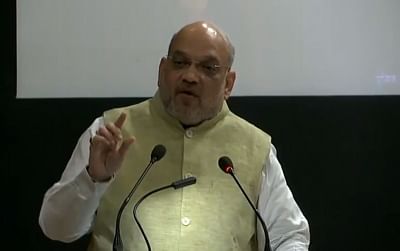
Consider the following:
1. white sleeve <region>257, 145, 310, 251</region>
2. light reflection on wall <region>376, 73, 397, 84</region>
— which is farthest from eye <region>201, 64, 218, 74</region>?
light reflection on wall <region>376, 73, 397, 84</region>

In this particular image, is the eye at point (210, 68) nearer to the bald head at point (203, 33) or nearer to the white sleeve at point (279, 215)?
the bald head at point (203, 33)

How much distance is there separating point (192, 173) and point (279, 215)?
0.27 m

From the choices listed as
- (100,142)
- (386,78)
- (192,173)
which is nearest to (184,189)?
(192,173)

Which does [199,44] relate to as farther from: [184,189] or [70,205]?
[70,205]

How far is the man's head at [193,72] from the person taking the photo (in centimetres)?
180

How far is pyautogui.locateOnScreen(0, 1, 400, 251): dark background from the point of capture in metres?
2.26

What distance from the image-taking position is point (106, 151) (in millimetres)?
1522

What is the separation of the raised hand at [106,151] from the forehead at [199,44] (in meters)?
0.35

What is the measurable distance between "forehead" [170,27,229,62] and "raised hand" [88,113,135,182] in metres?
0.35

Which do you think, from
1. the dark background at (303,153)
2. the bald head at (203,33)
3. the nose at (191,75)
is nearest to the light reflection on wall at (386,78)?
the dark background at (303,153)

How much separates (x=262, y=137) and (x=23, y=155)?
0.84 m

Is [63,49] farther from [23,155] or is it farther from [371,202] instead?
[371,202]

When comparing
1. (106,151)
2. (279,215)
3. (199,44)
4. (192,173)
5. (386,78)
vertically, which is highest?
(199,44)

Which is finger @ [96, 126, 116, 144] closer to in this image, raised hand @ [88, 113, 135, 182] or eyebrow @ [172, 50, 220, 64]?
raised hand @ [88, 113, 135, 182]
